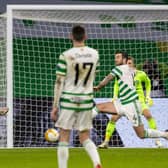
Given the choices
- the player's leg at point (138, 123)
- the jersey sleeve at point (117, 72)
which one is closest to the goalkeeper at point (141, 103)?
the jersey sleeve at point (117, 72)

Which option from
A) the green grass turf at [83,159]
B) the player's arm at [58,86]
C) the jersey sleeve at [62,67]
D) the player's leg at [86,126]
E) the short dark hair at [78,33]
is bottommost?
Result: the green grass turf at [83,159]

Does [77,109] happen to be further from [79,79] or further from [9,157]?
[9,157]

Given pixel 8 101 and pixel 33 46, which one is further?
pixel 33 46

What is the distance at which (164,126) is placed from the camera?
15.6 meters

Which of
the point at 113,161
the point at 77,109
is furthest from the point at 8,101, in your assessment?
the point at 77,109

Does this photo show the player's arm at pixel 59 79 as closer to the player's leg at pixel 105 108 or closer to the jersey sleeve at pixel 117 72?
the jersey sleeve at pixel 117 72

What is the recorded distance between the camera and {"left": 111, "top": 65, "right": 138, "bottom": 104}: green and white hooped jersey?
42.8 ft

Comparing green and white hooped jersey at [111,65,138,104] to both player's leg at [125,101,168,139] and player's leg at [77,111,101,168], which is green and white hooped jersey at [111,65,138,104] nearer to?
player's leg at [125,101,168,139]

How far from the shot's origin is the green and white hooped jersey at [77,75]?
8.37 m

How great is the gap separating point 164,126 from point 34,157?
178 inches

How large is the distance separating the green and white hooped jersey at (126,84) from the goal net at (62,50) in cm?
203

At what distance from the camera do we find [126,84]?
524 inches

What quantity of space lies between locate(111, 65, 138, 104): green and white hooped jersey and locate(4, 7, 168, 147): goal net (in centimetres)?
203

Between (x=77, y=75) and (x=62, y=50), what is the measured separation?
794 cm
